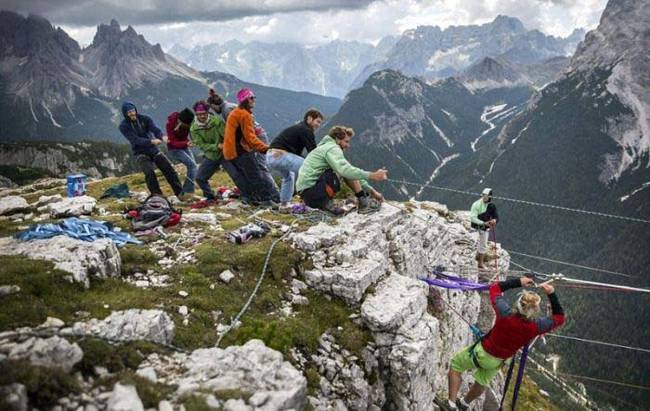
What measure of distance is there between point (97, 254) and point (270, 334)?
4871 millimetres

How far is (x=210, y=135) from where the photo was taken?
18.3m

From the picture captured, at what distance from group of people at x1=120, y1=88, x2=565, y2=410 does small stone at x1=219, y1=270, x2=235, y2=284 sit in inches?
210

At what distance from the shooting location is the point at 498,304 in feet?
37.6

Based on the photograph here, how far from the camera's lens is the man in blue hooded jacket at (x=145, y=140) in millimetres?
17188

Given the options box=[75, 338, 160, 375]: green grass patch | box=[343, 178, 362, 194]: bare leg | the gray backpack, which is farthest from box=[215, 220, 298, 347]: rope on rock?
the gray backpack

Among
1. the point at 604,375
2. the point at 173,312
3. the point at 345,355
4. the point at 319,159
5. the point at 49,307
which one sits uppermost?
the point at 319,159

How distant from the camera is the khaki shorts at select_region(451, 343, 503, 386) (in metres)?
11.9

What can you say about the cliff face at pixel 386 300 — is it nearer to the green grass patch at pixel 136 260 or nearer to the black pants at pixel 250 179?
the black pants at pixel 250 179

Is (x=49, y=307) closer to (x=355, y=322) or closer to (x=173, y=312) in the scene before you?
(x=173, y=312)

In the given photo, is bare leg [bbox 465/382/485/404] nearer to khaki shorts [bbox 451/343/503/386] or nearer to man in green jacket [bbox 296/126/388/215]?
khaki shorts [bbox 451/343/503/386]

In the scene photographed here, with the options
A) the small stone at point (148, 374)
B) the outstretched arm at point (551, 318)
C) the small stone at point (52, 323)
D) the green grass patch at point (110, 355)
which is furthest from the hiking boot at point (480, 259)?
the small stone at point (52, 323)

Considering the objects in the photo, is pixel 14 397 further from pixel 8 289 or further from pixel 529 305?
pixel 529 305

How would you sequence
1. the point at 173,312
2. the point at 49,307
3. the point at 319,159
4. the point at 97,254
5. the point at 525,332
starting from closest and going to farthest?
the point at 49,307
the point at 173,312
the point at 97,254
the point at 525,332
the point at 319,159

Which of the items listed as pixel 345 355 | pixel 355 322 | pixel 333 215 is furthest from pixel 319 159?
pixel 345 355
